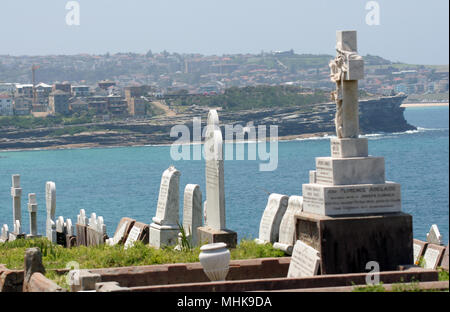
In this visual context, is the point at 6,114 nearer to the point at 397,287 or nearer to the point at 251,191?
the point at 251,191

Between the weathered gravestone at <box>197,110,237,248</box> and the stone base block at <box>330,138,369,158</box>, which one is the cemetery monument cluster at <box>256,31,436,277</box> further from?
the weathered gravestone at <box>197,110,237,248</box>

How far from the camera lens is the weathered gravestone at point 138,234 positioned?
17.5 m

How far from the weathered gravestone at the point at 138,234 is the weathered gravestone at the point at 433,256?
18.9ft

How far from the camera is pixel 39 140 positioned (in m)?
154

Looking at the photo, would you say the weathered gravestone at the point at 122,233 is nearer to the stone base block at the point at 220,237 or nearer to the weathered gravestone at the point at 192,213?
the weathered gravestone at the point at 192,213

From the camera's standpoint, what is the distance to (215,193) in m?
14.6

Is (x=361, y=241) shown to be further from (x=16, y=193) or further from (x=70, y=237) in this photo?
(x=16, y=193)

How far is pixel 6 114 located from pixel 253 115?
1982 inches

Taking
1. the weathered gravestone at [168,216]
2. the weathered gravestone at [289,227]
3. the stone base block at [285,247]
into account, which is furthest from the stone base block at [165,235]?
the stone base block at [285,247]

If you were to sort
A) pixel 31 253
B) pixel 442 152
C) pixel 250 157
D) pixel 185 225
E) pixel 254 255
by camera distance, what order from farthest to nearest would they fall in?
pixel 250 157, pixel 442 152, pixel 185 225, pixel 254 255, pixel 31 253

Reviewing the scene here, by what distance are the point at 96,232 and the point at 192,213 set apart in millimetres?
5343

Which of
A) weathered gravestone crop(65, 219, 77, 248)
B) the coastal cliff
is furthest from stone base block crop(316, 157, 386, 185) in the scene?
the coastal cliff

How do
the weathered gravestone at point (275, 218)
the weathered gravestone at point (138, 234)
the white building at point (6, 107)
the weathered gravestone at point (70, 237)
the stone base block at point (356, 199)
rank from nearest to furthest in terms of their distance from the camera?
1. the stone base block at point (356, 199)
2. the weathered gravestone at point (275, 218)
3. the weathered gravestone at point (138, 234)
4. the weathered gravestone at point (70, 237)
5. the white building at point (6, 107)

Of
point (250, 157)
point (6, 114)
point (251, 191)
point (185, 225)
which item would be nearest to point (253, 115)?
point (250, 157)
